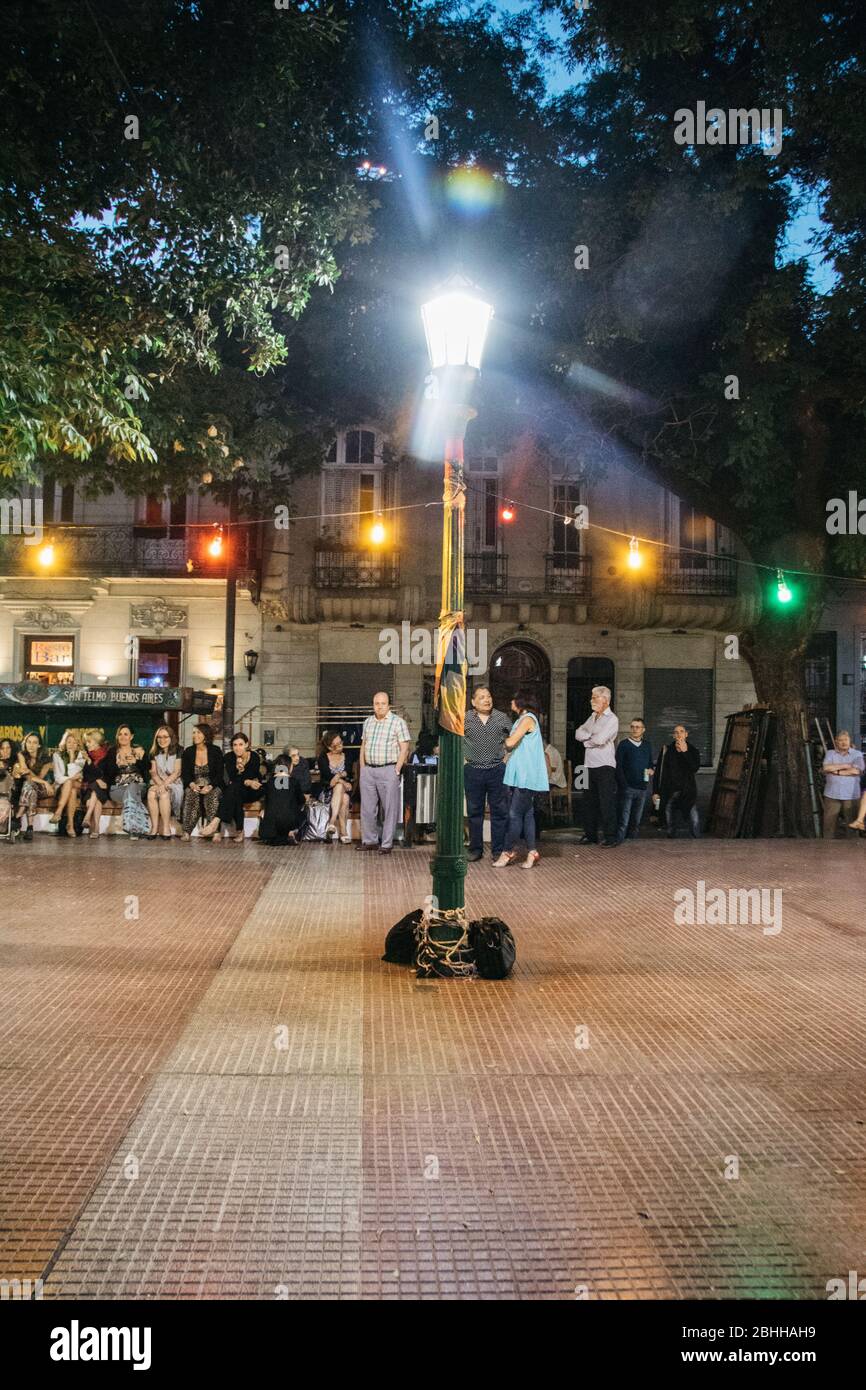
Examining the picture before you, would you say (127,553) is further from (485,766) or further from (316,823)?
(485,766)

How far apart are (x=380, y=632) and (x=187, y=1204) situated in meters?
21.7

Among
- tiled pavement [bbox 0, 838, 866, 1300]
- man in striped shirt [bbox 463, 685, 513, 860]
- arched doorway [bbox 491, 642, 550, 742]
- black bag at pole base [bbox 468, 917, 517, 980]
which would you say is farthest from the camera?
arched doorway [bbox 491, 642, 550, 742]

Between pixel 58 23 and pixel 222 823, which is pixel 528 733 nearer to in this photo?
pixel 222 823

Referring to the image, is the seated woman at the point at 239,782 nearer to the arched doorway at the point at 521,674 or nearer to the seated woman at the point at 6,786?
the seated woman at the point at 6,786

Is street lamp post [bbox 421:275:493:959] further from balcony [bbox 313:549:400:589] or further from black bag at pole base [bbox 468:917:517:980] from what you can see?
balcony [bbox 313:549:400:589]

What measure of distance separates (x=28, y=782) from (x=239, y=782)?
285 cm

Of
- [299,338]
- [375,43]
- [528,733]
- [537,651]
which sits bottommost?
[528,733]

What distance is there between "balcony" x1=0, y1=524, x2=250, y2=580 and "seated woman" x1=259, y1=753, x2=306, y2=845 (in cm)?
1223

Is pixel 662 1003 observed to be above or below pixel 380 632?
below

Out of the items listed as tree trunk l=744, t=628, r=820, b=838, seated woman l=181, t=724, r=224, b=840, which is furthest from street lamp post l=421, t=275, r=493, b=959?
tree trunk l=744, t=628, r=820, b=838

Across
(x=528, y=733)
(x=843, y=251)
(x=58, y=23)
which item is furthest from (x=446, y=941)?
(x=843, y=251)

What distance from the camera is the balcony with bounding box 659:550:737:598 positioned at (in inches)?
984

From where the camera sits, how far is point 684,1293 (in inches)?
124

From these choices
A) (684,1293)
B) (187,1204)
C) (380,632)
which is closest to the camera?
(684,1293)
